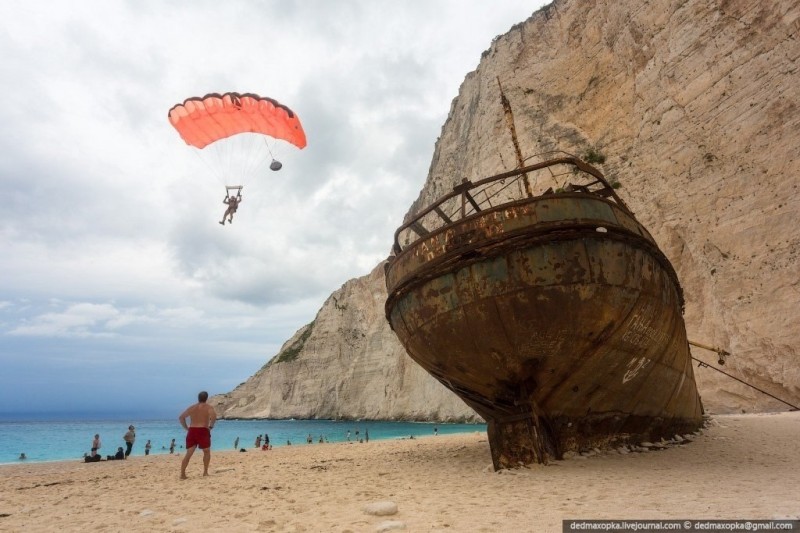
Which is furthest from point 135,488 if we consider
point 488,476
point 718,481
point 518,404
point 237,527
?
point 718,481

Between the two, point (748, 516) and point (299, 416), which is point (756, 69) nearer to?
point (748, 516)

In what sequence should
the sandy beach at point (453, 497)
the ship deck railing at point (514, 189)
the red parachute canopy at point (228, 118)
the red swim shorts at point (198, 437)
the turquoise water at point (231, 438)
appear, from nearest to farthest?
the sandy beach at point (453, 497), the ship deck railing at point (514, 189), the red swim shorts at point (198, 437), the red parachute canopy at point (228, 118), the turquoise water at point (231, 438)

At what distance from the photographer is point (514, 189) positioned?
33969 mm

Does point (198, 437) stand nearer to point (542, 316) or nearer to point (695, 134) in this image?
point (542, 316)

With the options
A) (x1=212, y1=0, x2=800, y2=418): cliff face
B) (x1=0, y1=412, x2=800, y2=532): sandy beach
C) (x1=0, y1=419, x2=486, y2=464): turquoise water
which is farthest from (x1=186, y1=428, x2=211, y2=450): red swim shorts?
(x1=0, y1=419, x2=486, y2=464): turquoise water

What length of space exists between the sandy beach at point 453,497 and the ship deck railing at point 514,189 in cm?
330

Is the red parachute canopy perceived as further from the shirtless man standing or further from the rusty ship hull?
the shirtless man standing

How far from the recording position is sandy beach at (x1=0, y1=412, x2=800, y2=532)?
3.66 metres

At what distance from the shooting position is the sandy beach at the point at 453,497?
366 cm

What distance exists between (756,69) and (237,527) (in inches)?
1230

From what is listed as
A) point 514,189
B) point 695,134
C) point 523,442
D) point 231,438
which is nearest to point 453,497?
point 523,442

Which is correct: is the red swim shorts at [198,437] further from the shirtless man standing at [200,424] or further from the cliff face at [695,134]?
the cliff face at [695,134]

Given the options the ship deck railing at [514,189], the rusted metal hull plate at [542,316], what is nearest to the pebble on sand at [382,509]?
the rusted metal hull plate at [542,316]

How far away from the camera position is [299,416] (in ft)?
212
